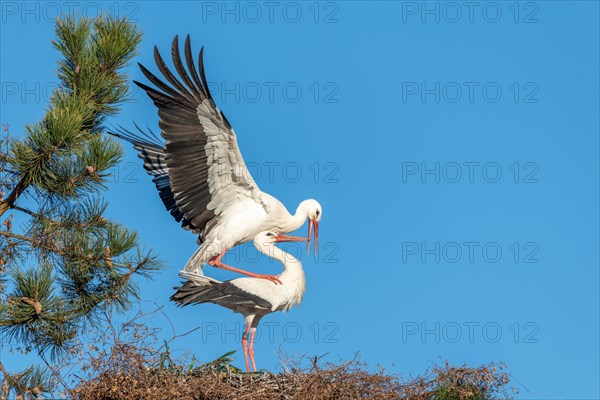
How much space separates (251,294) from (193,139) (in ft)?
5.20


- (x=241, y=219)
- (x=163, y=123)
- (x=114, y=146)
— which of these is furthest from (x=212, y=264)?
(x=114, y=146)

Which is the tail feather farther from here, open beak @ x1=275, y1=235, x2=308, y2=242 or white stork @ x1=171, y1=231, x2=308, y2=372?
open beak @ x1=275, y1=235, x2=308, y2=242

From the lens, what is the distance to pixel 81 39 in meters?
10.4

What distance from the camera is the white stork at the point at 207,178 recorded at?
11164 mm

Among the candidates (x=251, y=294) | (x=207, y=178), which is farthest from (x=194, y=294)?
(x=207, y=178)

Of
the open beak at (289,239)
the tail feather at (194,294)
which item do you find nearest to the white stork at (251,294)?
the tail feather at (194,294)

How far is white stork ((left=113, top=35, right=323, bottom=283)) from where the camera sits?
1116 cm

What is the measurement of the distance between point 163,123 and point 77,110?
61.7 inches

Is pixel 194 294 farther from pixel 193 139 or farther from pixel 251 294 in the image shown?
pixel 193 139

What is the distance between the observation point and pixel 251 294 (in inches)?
423

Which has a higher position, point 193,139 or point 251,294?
point 193,139

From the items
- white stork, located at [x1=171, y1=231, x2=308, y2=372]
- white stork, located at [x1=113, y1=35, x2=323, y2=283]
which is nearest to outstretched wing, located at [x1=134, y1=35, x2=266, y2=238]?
white stork, located at [x1=113, y1=35, x2=323, y2=283]

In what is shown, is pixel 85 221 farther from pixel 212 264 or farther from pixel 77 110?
pixel 212 264

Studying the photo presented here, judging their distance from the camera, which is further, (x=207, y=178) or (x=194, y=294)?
(x=207, y=178)
